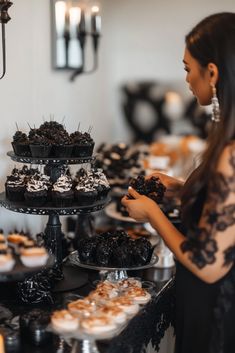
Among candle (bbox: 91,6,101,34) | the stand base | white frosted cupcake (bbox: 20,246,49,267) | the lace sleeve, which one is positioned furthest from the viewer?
candle (bbox: 91,6,101,34)

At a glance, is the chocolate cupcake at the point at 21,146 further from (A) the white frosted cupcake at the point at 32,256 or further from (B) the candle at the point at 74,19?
(B) the candle at the point at 74,19

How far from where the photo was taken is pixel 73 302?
152 cm

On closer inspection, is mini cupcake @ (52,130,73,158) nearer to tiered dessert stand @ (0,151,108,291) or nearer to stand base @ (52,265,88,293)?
tiered dessert stand @ (0,151,108,291)

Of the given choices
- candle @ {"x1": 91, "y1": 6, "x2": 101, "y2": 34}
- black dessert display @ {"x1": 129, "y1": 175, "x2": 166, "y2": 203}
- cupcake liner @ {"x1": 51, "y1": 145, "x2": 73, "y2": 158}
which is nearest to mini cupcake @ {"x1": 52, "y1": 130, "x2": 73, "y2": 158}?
cupcake liner @ {"x1": 51, "y1": 145, "x2": 73, "y2": 158}

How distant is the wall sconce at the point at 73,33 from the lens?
259cm

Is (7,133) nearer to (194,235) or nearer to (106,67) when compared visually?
(194,235)

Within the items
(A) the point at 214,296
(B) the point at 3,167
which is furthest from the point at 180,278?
(B) the point at 3,167

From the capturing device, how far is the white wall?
2389mm

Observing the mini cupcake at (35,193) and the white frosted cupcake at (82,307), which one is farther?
the mini cupcake at (35,193)

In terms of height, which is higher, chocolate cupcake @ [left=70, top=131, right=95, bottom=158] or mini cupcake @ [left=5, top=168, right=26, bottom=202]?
chocolate cupcake @ [left=70, top=131, right=95, bottom=158]

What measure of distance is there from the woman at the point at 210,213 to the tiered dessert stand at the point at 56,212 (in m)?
0.25

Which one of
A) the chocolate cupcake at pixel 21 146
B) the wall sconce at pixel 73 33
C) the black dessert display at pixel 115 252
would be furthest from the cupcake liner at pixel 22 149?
the wall sconce at pixel 73 33

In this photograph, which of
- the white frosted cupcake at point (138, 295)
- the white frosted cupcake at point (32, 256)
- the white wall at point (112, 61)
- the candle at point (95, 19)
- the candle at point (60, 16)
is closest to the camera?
the white frosted cupcake at point (32, 256)

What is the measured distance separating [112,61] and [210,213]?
2.38 metres
